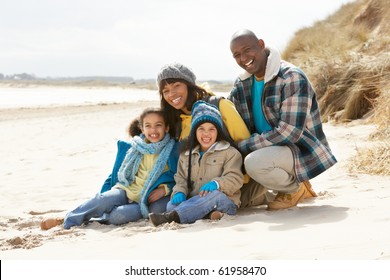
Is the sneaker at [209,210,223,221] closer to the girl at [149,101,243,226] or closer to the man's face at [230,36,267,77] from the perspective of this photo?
the girl at [149,101,243,226]

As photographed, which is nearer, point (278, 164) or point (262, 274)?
point (262, 274)

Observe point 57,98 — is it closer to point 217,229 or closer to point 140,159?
point 140,159

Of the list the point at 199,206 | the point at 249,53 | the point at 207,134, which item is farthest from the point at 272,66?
the point at 199,206

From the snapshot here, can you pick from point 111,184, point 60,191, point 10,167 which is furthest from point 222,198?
point 10,167

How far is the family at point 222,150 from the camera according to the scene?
4.33 m

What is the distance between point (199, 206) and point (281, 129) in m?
0.83

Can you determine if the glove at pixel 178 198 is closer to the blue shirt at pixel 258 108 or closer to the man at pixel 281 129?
the man at pixel 281 129

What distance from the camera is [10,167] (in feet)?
27.0

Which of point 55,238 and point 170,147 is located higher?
point 170,147

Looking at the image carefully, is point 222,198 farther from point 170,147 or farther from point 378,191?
point 378,191

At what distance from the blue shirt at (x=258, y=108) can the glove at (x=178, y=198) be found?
0.85m

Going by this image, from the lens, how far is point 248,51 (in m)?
4.38

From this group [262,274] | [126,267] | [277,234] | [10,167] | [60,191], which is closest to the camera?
[262,274]

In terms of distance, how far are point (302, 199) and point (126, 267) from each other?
2049mm
